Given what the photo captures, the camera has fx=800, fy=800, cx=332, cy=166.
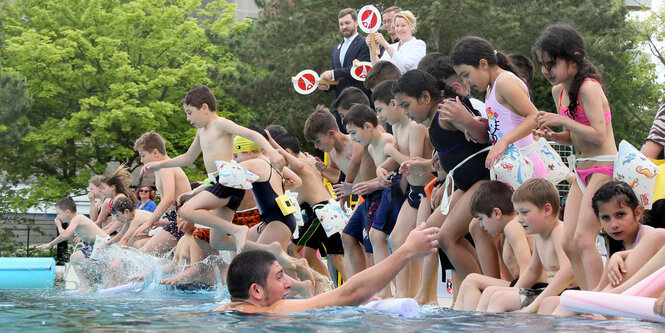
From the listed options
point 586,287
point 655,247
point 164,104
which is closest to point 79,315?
point 586,287

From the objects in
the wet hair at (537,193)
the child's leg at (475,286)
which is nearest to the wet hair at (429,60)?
the wet hair at (537,193)

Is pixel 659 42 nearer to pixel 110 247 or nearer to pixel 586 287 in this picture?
pixel 110 247

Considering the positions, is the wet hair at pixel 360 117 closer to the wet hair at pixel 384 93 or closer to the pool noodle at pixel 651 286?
the wet hair at pixel 384 93

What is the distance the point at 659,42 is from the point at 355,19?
123ft

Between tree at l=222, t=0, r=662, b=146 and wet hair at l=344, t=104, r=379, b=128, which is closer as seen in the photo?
wet hair at l=344, t=104, r=379, b=128

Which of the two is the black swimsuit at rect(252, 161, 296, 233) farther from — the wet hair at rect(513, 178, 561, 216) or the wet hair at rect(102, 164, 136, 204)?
the wet hair at rect(102, 164, 136, 204)

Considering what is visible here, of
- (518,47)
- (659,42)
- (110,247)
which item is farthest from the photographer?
(659,42)

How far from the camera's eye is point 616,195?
5.00 meters

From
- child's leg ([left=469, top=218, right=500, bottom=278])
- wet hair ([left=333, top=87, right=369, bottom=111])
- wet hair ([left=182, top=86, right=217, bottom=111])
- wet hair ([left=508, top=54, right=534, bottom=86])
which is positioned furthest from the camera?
wet hair ([left=182, top=86, right=217, bottom=111])

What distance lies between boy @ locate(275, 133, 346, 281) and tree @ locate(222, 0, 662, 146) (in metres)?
18.3

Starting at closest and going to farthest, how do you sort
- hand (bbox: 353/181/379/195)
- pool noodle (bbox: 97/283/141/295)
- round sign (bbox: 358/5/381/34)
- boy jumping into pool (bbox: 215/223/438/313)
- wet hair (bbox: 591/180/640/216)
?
wet hair (bbox: 591/180/640/216), boy jumping into pool (bbox: 215/223/438/313), hand (bbox: 353/181/379/195), round sign (bbox: 358/5/381/34), pool noodle (bbox: 97/283/141/295)

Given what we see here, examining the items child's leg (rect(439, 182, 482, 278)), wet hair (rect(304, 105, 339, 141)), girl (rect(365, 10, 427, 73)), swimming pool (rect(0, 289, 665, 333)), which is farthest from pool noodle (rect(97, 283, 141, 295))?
child's leg (rect(439, 182, 482, 278))

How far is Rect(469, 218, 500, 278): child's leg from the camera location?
20.7ft

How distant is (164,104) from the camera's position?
30.2 meters
